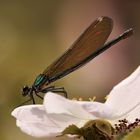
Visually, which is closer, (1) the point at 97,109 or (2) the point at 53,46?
(1) the point at 97,109

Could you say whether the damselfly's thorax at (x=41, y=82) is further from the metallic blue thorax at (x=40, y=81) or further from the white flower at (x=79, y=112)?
the white flower at (x=79, y=112)

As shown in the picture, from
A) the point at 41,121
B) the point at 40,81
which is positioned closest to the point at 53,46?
the point at 40,81

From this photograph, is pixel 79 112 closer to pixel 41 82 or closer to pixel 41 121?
pixel 41 121

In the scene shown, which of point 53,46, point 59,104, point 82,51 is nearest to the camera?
point 59,104

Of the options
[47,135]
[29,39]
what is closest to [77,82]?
[29,39]

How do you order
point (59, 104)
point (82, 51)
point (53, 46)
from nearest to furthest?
1. point (59, 104)
2. point (82, 51)
3. point (53, 46)

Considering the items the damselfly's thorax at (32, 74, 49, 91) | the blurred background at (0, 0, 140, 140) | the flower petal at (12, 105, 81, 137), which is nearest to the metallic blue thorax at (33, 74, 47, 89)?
the damselfly's thorax at (32, 74, 49, 91)

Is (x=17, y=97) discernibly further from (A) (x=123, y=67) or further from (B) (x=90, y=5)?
(B) (x=90, y=5)
